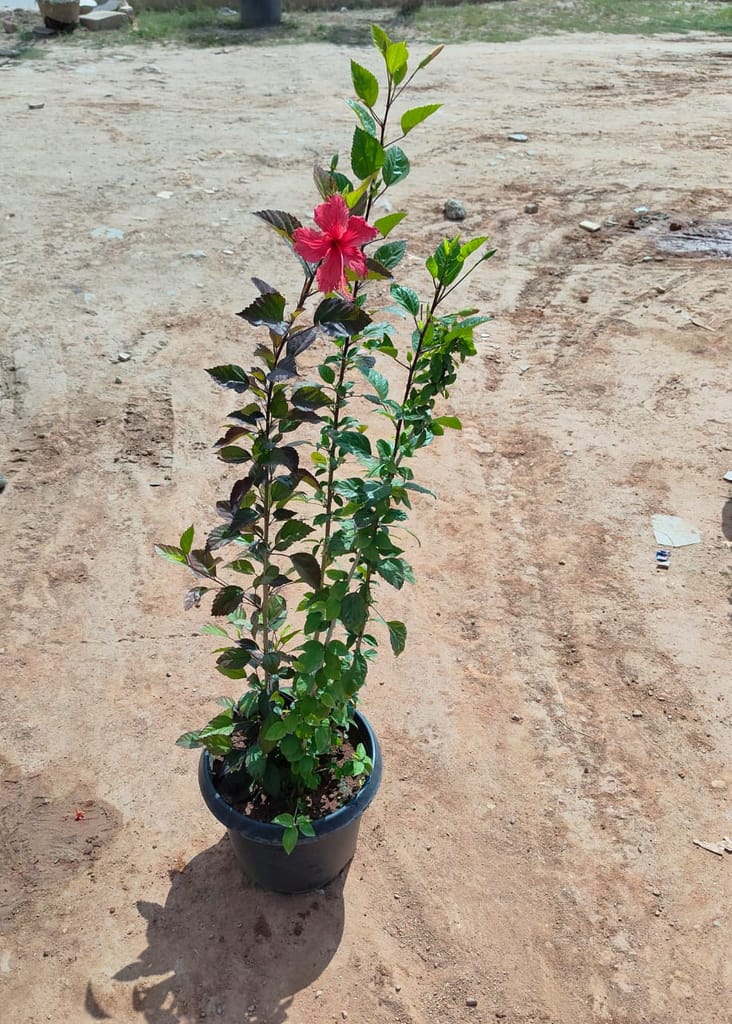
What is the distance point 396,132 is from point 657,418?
15.2 ft

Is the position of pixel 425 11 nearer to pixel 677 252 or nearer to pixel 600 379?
pixel 677 252

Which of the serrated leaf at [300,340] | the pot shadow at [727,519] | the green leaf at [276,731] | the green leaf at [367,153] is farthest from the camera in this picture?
the pot shadow at [727,519]

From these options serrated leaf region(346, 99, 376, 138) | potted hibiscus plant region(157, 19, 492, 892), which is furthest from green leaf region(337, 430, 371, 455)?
serrated leaf region(346, 99, 376, 138)

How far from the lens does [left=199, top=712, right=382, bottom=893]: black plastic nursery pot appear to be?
2189 millimetres

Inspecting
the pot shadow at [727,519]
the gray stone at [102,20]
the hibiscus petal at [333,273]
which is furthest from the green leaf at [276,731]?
the gray stone at [102,20]

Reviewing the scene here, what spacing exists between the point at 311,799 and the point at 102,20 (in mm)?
11600

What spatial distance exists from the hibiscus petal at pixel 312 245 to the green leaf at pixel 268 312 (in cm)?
15

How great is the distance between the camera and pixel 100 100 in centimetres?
836

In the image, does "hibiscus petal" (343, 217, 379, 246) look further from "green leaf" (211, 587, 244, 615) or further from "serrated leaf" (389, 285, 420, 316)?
"green leaf" (211, 587, 244, 615)

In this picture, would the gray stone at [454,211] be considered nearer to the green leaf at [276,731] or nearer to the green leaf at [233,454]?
the green leaf at [233,454]

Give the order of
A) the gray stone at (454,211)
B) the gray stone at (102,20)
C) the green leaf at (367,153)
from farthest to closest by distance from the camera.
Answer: the gray stone at (102,20) → the gray stone at (454,211) → the green leaf at (367,153)

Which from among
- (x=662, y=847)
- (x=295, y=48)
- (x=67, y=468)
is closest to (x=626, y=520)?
(x=662, y=847)

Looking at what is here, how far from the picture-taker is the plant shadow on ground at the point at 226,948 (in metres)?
2.27

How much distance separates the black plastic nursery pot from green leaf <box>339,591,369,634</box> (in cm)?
58
